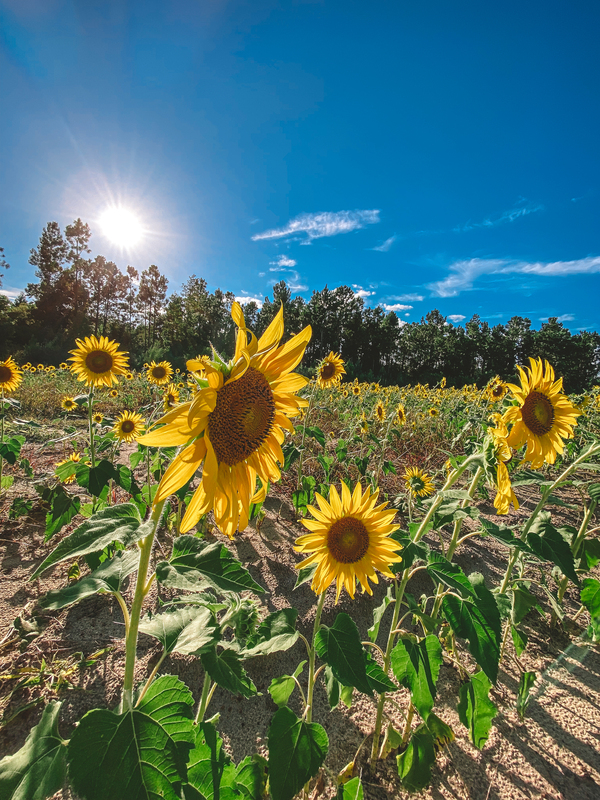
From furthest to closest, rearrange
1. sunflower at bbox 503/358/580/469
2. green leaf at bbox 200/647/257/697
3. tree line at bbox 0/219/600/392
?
1. tree line at bbox 0/219/600/392
2. sunflower at bbox 503/358/580/469
3. green leaf at bbox 200/647/257/697

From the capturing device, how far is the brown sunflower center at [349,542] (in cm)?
155

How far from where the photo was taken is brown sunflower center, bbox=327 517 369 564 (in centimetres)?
155

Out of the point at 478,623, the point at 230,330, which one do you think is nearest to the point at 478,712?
the point at 478,623

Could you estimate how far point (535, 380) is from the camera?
1.88 m

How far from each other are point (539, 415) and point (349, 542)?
120cm

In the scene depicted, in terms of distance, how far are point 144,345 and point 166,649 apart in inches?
1758

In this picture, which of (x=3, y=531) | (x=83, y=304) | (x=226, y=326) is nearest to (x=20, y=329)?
(x=83, y=304)

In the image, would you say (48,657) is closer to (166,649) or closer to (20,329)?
(166,649)

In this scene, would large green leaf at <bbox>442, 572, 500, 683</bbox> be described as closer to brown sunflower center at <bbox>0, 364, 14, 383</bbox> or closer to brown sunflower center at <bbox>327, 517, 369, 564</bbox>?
brown sunflower center at <bbox>327, 517, 369, 564</bbox>

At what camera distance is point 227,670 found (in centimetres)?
102

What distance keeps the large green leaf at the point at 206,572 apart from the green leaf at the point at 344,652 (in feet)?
1.47

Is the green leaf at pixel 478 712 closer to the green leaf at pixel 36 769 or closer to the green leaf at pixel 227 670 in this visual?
the green leaf at pixel 227 670

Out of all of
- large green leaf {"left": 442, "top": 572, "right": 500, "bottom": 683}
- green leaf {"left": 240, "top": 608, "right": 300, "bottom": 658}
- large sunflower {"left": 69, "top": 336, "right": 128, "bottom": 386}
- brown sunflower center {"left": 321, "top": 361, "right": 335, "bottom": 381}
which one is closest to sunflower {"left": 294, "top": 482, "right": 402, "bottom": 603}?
green leaf {"left": 240, "top": 608, "right": 300, "bottom": 658}

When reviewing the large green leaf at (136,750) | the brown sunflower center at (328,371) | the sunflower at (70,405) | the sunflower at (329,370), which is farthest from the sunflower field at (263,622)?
the brown sunflower center at (328,371)
